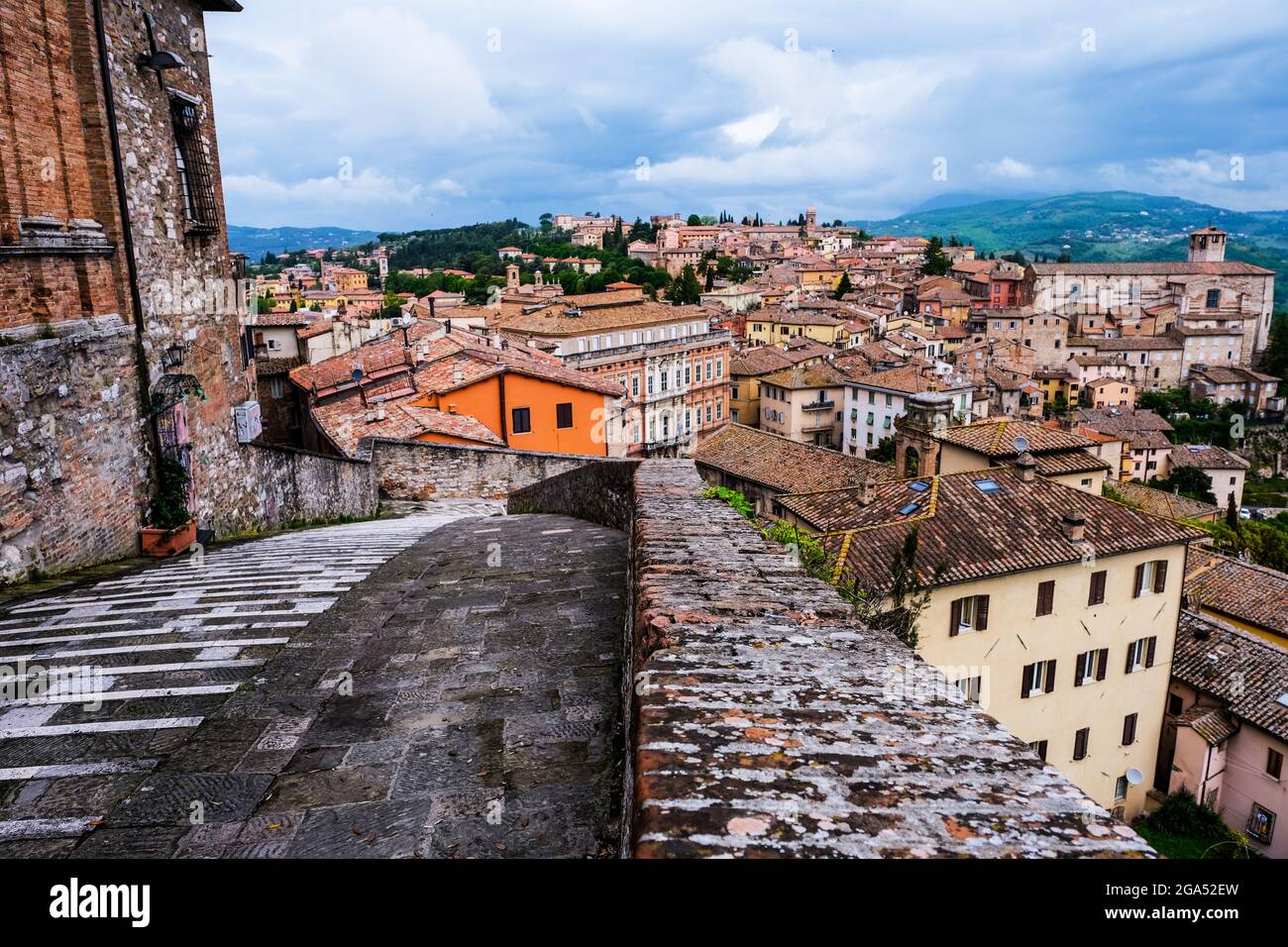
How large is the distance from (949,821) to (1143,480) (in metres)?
71.6

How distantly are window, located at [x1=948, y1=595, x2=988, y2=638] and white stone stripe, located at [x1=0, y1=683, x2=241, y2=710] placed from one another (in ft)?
55.1

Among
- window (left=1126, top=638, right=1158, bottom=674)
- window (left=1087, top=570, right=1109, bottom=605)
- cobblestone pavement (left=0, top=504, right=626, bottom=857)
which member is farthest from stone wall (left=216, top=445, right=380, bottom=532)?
window (left=1126, top=638, right=1158, bottom=674)

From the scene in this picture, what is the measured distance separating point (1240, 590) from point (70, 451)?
33.2m

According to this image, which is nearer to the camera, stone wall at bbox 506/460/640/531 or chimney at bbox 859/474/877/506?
stone wall at bbox 506/460/640/531

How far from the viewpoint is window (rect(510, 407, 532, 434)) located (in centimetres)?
2538

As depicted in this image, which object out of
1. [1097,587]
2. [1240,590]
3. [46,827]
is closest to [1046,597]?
[1097,587]

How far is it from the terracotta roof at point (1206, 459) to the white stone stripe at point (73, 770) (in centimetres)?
7271

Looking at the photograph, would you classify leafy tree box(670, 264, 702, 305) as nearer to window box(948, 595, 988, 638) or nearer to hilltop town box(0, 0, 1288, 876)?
hilltop town box(0, 0, 1288, 876)

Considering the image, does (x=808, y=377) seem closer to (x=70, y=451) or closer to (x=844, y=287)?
(x=844, y=287)

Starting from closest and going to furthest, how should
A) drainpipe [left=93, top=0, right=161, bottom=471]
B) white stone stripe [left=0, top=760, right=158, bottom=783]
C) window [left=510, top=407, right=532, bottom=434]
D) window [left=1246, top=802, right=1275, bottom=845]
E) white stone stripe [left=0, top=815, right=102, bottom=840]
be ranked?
1. white stone stripe [left=0, top=815, right=102, bottom=840]
2. white stone stripe [left=0, top=760, right=158, bottom=783]
3. drainpipe [left=93, top=0, right=161, bottom=471]
4. window [left=1246, top=802, right=1275, bottom=845]
5. window [left=510, top=407, right=532, bottom=434]

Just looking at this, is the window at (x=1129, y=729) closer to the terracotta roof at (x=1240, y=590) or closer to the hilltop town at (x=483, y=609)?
the hilltop town at (x=483, y=609)

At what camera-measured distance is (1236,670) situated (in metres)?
23.0

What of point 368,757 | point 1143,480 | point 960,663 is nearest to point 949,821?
point 368,757
